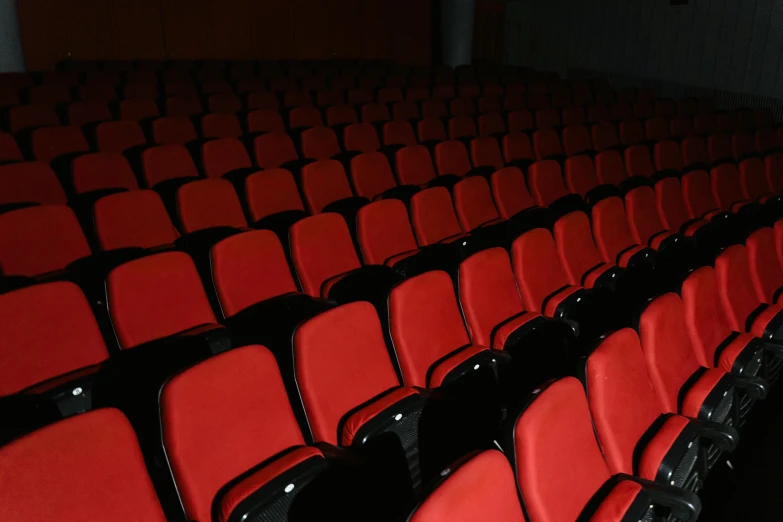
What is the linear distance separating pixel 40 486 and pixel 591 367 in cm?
85

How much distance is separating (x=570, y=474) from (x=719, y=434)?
1.34 ft

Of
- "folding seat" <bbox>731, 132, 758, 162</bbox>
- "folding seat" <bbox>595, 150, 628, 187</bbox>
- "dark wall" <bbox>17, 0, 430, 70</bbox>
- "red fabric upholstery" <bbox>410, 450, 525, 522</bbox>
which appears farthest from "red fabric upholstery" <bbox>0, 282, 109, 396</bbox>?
"dark wall" <bbox>17, 0, 430, 70</bbox>

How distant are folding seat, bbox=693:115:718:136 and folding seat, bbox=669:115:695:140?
36 millimetres

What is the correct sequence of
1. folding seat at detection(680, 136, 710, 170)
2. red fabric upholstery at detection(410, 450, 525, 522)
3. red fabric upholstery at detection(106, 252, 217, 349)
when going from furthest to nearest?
folding seat at detection(680, 136, 710, 170)
red fabric upholstery at detection(106, 252, 217, 349)
red fabric upholstery at detection(410, 450, 525, 522)

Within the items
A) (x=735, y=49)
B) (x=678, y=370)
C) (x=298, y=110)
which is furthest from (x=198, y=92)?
(x=735, y=49)

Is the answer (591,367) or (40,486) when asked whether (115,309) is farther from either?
(591,367)

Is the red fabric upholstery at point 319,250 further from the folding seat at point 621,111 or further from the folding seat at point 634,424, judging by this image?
the folding seat at point 621,111

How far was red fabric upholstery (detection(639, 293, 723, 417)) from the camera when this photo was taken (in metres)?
1.26

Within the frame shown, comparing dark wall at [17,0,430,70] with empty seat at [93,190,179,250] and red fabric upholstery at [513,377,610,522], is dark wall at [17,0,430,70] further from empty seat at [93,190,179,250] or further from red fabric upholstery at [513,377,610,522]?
red fabric upholstery at [513,377,610,522]

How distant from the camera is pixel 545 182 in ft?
8.51

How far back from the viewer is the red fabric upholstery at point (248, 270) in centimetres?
144

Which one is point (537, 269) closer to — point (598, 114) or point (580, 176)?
point (580, 176)

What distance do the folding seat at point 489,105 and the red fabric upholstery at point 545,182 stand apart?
1.25 meters

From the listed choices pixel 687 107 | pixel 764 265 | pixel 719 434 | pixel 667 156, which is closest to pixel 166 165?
pixel 719 434
